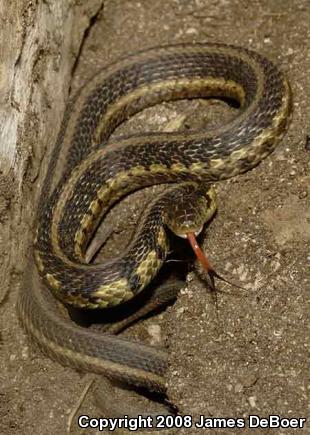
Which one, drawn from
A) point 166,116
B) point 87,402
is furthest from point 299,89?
point 87,402

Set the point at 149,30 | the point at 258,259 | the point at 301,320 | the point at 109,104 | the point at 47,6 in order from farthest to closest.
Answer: the point at 149,30 → the point at 109,104 → the point at 47,6 → the point at 258,259 → the point at 301,320

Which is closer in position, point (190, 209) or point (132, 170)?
point (190, 209)

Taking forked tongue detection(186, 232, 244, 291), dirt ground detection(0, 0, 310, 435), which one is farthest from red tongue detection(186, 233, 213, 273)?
dirt ground detection(0, 0, 310, 435)

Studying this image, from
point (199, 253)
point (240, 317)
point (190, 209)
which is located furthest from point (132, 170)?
point (240, 317)

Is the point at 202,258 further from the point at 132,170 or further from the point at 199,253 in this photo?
the point at 132,170

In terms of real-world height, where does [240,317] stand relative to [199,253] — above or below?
below

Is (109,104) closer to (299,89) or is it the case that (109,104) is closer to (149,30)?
(149,30)

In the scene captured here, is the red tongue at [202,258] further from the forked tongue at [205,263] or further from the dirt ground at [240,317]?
the dirt ground at [240,317]
